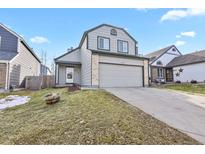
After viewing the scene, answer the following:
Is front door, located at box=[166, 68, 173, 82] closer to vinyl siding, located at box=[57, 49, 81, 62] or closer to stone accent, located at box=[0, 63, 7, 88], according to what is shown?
vinyl siding, located at box=[57, 49, 81, 62]

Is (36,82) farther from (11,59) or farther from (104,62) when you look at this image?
(104,62)

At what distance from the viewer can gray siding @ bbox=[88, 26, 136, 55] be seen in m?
14.7

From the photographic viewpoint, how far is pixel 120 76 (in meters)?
12.9

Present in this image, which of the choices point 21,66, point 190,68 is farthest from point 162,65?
point 21,66

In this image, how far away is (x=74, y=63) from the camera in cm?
1530

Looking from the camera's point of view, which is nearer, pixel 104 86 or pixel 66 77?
pixel 104 86

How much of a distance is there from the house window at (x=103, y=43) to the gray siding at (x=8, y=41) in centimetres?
756

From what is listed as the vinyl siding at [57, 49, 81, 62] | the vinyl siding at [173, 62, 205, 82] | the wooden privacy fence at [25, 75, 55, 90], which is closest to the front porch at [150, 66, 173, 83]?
the vinyl siding at [173, 62, 205, 82]

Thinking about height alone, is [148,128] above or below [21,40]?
below

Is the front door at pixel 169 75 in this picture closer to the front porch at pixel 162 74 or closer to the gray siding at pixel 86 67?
the front porch at pixel 162 74

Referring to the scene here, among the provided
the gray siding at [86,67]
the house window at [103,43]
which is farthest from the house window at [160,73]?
the gray siding at [86,67]
